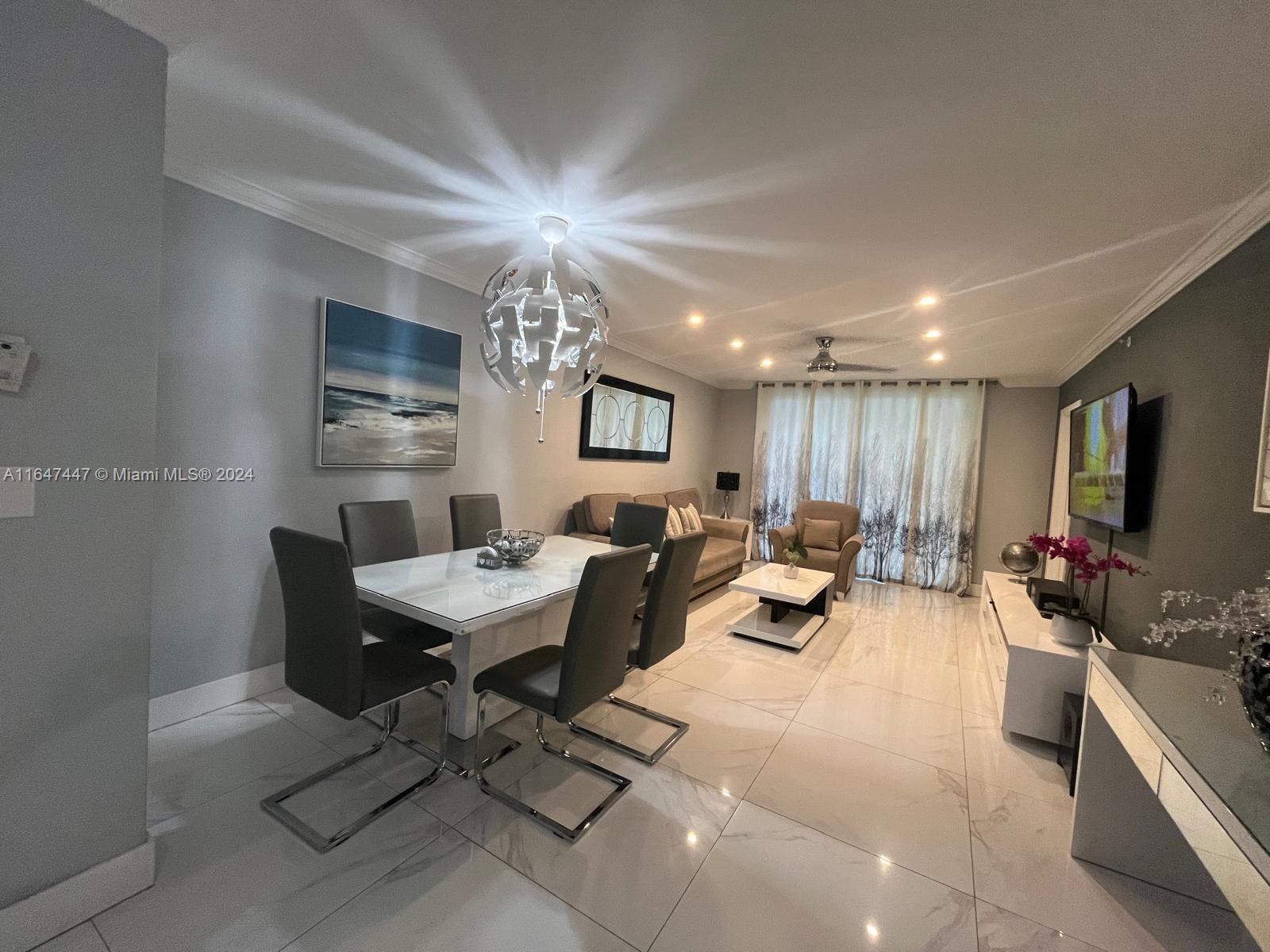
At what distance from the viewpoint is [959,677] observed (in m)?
3.16

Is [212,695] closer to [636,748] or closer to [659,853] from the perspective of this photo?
[636,748]

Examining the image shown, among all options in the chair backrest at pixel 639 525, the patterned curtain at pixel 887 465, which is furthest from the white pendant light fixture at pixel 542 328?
the patterned curtain at pixel 887 465

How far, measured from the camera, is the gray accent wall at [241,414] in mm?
2096

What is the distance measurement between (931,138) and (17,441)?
106 inches

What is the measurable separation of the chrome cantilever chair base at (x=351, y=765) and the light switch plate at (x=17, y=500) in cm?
122

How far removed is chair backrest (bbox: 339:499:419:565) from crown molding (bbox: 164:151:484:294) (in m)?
1.43

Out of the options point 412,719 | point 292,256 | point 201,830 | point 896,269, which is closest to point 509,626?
point 412,719

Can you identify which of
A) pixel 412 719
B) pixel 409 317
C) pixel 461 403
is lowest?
pixel 412 719

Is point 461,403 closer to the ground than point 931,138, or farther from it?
closer to the ground

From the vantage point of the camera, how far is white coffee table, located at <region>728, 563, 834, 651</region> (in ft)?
11.6

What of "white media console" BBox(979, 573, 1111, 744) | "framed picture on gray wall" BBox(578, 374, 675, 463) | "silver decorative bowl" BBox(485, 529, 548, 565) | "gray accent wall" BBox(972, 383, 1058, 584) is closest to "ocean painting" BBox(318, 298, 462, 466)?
"silver decorative bowl" BBox(485, 529, 548, 565)

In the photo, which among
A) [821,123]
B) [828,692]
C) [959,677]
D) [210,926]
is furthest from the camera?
[959,677]

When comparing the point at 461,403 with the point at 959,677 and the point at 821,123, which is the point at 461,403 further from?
the point at 959,677

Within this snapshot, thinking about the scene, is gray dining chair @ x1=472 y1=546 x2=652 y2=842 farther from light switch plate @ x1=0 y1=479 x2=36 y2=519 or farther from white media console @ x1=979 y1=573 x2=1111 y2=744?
white media console @ x1=979 y1=573 x2=1111 y2=744
